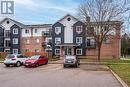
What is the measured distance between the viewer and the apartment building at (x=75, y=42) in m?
67.5

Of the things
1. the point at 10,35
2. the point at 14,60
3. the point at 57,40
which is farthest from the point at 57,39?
the point at 14,60

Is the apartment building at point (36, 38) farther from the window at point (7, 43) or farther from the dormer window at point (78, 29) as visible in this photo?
the dormer window at point (78, 29)

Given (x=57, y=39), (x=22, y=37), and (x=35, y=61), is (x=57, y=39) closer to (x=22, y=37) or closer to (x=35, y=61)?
(x=22, y=37)

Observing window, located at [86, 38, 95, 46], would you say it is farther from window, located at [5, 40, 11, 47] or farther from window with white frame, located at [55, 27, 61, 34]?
window, located at [5, 40, 11, 47]

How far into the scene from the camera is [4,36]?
77188 mm

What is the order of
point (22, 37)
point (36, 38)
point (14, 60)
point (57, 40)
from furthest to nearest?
point (22, 37)
point (36, 38)
point (57, 40)
point (14, 60)

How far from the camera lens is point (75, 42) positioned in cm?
6944

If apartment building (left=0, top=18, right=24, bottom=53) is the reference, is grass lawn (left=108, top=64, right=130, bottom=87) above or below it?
below

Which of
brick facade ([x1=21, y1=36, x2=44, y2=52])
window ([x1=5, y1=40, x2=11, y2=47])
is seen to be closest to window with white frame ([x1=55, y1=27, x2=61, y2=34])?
brick facade ([x1=21, y1=36, x2=44, y2=52])

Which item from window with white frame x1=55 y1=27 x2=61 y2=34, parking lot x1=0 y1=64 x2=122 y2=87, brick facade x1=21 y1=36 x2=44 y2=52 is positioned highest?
window with white frame x1=55 y1=27 x2=61 y2=34

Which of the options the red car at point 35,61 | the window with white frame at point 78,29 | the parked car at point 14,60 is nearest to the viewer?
the red car at point 35,61

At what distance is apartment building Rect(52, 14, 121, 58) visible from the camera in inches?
2657

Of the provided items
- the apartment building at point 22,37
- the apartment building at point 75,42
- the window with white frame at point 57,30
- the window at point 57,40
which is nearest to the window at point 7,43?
the apartment building at point 22,37

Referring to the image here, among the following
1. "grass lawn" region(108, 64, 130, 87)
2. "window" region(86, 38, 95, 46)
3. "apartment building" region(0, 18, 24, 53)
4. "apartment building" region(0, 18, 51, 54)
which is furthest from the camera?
"apartment building" region(0, 18, 24, 53)
